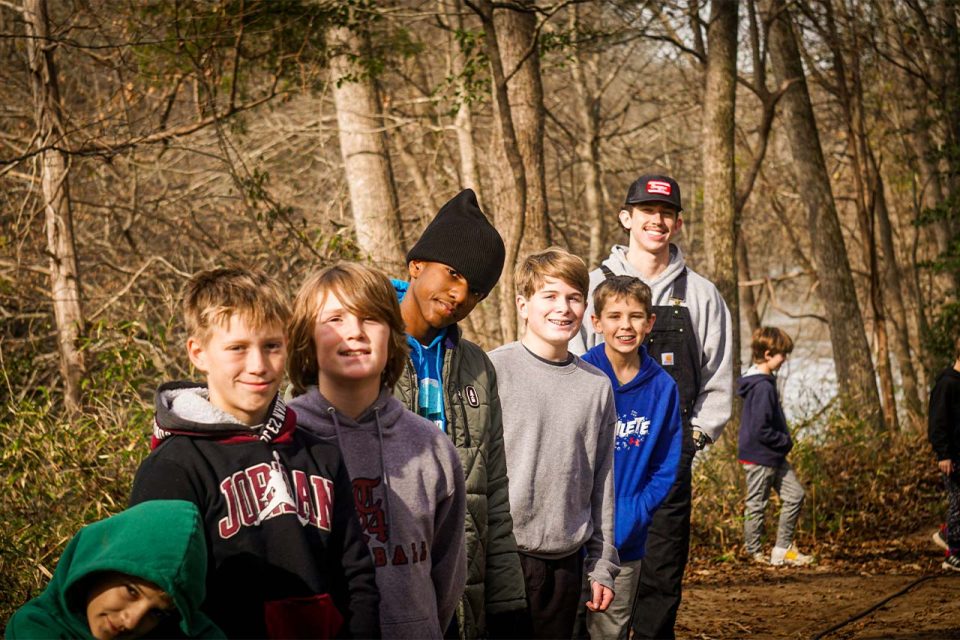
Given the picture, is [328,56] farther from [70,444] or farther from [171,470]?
[171,470]

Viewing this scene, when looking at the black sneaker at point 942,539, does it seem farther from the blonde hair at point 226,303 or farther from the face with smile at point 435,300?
the blonde hair at point 226,303

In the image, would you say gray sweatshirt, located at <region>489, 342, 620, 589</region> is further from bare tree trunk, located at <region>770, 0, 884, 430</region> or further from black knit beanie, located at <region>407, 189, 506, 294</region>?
bare tree trunk, located at <region>770, 0, 884, 430</region>

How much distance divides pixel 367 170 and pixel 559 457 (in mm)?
10295

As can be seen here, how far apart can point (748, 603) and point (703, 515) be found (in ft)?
5.80

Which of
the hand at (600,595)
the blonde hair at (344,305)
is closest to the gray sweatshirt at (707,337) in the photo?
the hand at (600,595)

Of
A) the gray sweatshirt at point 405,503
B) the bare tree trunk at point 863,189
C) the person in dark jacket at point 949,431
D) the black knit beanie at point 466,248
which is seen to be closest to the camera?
the gray sweatshirt at point 405,503

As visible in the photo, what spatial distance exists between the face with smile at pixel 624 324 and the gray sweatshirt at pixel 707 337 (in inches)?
21.3

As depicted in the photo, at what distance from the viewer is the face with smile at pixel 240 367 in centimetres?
266

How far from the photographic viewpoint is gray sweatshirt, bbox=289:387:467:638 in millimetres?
2945

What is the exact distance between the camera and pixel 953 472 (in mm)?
8125

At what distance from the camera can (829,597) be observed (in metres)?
7.63

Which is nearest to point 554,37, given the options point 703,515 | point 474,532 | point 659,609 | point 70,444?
point 703,515

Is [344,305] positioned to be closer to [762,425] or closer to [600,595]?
[600,595]

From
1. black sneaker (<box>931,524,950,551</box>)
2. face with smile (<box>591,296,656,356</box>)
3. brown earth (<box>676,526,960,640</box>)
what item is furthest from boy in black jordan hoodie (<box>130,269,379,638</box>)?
black sneaker (<box>931,524,950,551</box>)
